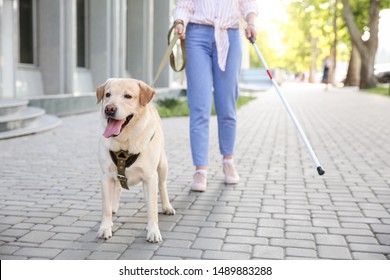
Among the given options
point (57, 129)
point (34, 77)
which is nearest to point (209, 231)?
point (57, 129)

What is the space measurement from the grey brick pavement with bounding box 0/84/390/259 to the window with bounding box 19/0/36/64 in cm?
588

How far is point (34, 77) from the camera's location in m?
14.6

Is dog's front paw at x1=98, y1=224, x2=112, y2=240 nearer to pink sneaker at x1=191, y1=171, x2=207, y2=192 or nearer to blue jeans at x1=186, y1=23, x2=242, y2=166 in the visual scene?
pink sneaker at x1=191, y1=171, x2=207, y2=192

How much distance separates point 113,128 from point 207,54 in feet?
7.13

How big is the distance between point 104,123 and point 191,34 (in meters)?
2.09

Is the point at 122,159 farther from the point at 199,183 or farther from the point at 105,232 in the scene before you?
the point at 199,183

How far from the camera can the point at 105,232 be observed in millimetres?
3982

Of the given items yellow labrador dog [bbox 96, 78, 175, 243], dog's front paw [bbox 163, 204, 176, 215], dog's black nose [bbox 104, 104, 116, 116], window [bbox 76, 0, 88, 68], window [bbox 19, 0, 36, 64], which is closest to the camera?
dog's black nose [bbox 104, 104, 116, 116]

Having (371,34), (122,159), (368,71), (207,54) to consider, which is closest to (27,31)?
(207,54)

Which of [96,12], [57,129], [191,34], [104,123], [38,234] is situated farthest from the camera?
[96,12]

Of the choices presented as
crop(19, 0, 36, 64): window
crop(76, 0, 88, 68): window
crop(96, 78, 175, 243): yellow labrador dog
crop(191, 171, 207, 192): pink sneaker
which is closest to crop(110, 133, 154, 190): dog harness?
crop(96, 78, 175, 243): yellow labrador dog

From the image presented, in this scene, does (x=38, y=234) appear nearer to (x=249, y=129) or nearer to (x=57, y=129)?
(x=57, y=129)

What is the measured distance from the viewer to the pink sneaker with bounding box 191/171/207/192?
5.62 metres

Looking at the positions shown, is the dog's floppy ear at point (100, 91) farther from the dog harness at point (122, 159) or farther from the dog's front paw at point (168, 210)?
the dog's front paw at point (168, 210)
